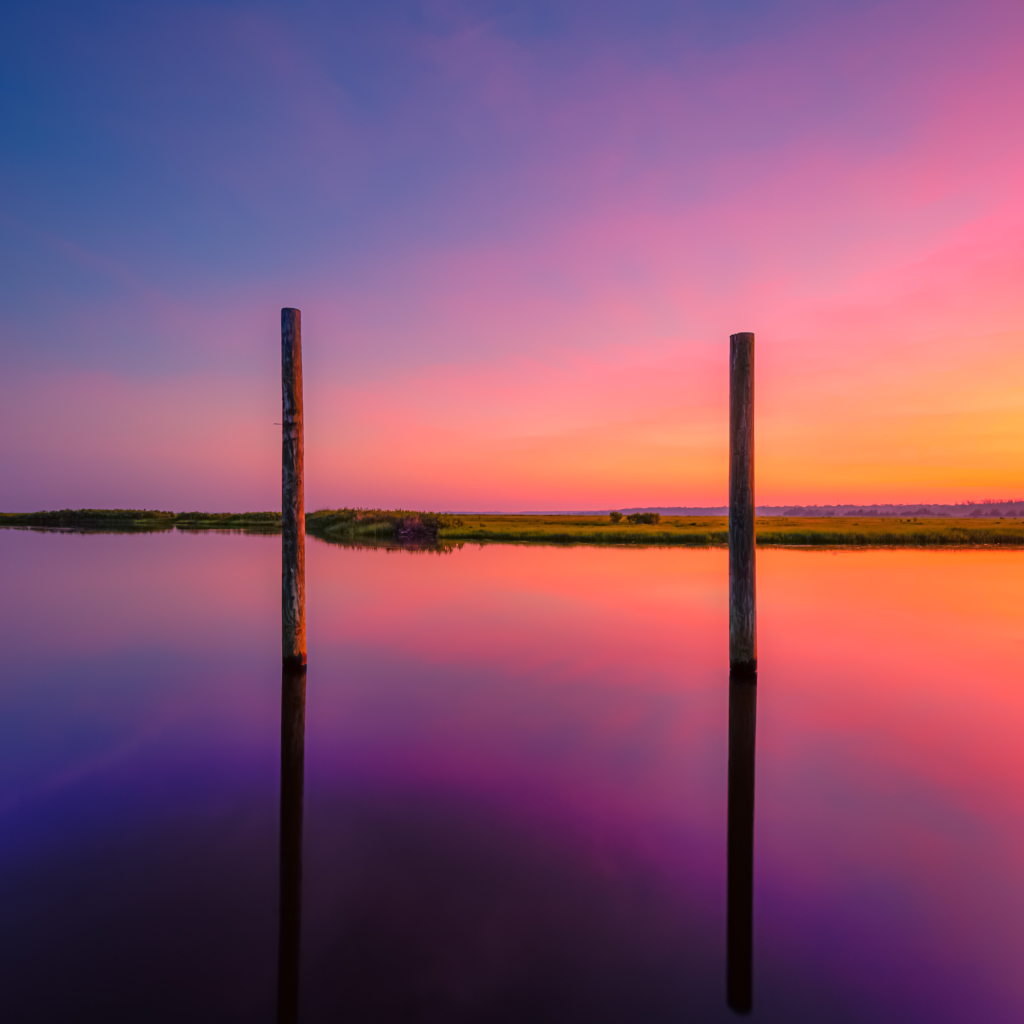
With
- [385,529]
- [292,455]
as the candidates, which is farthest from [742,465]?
[385,529]

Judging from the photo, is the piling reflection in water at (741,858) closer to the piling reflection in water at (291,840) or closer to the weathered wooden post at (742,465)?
the weathered wooden post at (742,465)

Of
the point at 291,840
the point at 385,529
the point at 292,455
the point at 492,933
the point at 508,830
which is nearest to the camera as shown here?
the point at 492,933

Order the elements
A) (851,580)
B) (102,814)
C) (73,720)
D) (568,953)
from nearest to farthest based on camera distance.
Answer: (568,953)
(102,814)
(73,720)
(851,580)

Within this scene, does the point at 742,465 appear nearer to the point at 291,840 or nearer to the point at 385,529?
the point at 291,840

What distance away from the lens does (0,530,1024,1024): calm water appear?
2.84 meters

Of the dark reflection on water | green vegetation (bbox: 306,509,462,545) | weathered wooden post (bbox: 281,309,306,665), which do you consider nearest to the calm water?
the dark reflection on water

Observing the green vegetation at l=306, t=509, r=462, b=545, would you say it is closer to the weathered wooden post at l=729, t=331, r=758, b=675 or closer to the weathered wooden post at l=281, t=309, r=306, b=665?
the weathered wooden post at l=281, t=309, r=306, b=665

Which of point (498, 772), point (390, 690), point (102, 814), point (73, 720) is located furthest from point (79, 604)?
point (498, 772)

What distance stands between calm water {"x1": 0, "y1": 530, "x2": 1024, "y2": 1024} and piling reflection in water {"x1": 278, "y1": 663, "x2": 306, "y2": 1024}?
0.07m

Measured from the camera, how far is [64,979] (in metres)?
2.80

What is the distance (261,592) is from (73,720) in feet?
31.3

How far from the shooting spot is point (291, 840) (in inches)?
161

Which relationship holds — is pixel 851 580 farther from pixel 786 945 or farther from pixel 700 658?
pixel 786 945

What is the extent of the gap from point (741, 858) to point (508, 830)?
1719 mm
